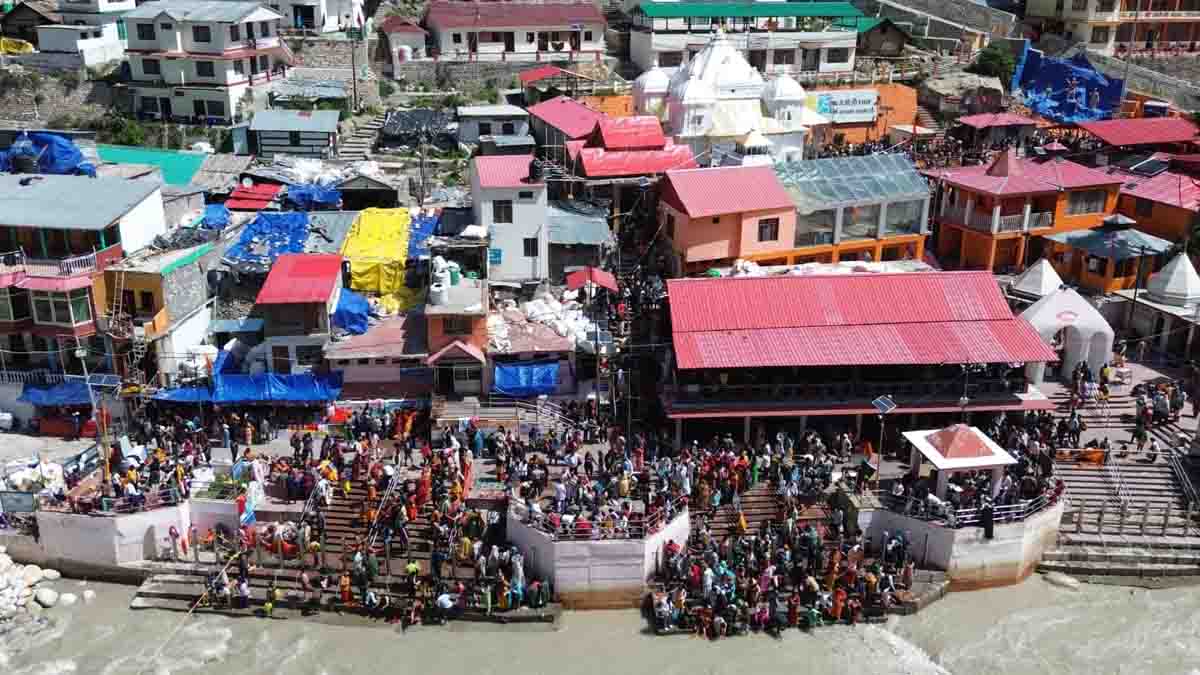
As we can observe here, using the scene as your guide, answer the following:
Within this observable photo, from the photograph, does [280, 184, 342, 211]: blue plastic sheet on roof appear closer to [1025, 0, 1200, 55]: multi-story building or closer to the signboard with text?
the signboard with text

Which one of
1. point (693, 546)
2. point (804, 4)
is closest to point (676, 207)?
point (693, 546)

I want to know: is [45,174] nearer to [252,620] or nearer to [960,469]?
[252,620]

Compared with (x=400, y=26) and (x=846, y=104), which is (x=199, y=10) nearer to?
(x=400, y=26)

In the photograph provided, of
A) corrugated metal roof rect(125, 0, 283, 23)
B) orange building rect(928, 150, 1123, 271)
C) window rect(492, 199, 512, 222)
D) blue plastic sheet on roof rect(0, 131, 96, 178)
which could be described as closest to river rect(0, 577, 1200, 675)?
window rect(492, 199, 512, 222)

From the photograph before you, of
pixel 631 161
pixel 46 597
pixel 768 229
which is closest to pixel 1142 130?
pixel 768 229

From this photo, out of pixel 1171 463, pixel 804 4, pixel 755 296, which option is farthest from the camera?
pixel 804 4

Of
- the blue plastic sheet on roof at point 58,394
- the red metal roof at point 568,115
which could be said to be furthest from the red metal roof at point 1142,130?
the blue plastic sheet on roof at point 58,394
